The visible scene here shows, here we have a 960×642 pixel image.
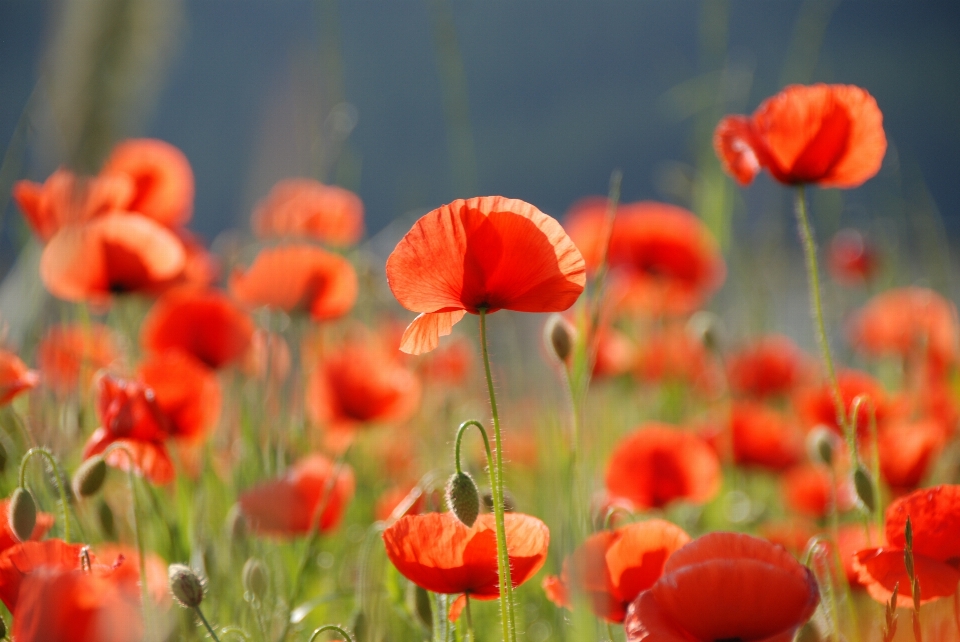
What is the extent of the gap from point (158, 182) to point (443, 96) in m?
3.62

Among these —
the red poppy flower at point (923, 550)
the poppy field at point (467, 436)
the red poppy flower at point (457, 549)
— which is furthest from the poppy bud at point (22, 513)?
the red poppy flower at point (923, 550)

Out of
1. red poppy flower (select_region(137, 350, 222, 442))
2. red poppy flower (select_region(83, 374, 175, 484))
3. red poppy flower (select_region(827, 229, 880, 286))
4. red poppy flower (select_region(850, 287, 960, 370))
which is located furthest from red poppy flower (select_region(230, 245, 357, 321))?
red poppy flower (select_region(827, 229, 880, 286))

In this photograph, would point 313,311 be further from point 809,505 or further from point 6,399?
point 809,505

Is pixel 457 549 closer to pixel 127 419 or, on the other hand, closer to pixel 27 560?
pixel 27 560

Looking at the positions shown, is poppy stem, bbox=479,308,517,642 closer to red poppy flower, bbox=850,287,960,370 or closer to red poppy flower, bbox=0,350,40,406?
red poppy flower, bbox=0,350,40,406

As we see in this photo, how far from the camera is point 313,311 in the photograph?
1.12 m

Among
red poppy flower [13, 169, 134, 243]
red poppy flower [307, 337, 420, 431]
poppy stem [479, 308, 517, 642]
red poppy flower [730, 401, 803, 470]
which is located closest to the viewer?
poppy stem [479, 308, 517, 642]

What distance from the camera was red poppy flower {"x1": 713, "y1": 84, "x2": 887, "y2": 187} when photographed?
0.72m

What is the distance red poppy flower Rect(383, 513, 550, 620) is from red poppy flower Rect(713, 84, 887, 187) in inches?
13.7

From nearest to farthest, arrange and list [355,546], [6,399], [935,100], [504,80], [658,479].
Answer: [6,399] < [658,479] < [355,546] < [935,100] < [504,80]

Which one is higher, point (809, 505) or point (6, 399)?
point (6, 399)

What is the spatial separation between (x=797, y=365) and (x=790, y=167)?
0.99 m

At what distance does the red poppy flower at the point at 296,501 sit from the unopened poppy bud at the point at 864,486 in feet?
1.31

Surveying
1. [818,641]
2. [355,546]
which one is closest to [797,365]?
[355,546]
